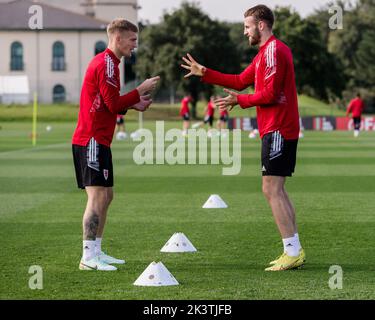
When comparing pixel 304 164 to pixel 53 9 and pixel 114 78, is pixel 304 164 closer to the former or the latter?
pixel 114 78

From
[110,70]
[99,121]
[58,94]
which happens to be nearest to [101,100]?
[99,121]

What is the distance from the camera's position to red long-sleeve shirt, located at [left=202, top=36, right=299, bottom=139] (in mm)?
11055

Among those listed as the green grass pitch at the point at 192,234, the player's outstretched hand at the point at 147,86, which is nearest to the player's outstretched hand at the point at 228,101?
the player's outstretched hand at the point at 147,86

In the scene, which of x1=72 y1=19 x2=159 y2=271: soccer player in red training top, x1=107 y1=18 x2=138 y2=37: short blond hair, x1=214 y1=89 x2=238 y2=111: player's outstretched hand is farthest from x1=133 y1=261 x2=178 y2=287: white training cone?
x1=107 y1=18 x2=138 y2=37: short blond hair

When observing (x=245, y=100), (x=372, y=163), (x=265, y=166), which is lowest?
(x=372, y=163)

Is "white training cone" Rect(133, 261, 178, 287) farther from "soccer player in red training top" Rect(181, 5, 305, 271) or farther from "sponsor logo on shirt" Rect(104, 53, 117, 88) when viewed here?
"sponsor logo on shirt" Rect(104, 53, 117, 88)

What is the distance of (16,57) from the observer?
4993 inches

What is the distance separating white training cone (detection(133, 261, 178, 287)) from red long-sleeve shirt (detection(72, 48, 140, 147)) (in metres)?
1.76

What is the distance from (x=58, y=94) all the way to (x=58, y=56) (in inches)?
258

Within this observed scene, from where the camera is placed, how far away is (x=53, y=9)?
12794 centimetres

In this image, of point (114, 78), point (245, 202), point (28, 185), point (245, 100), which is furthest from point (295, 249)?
point (28, 185)
